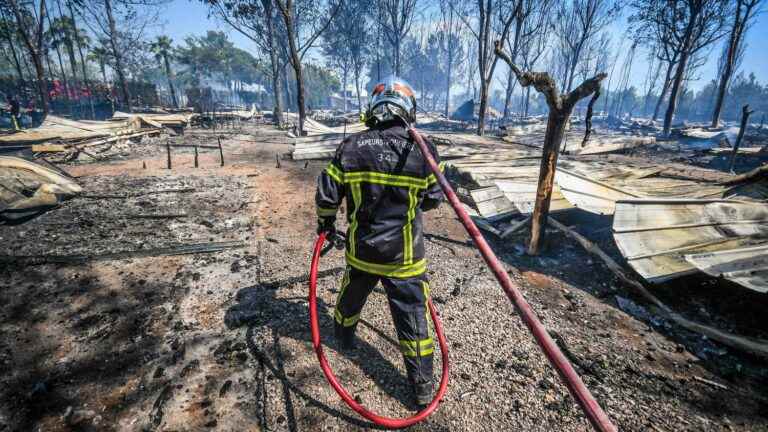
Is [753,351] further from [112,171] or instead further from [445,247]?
[112,171]

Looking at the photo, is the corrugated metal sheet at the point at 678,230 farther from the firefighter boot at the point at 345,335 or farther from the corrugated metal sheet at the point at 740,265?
the firefighter boot at the point at 345,335

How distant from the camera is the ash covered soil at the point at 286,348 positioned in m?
2.38

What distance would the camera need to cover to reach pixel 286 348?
119 inches

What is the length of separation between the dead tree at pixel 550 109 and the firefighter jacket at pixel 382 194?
2804 mm

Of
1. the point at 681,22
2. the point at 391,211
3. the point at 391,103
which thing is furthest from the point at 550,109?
the point at 681,22

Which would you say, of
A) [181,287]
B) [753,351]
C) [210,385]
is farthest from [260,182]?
[753,351]

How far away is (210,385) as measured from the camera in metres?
2.58

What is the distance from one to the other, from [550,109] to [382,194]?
11.2ft

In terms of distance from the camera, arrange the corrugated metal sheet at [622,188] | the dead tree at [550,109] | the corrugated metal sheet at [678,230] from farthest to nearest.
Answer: the corrugated metal sheet at [622,188], the dead tree at [550,109], the corrugated metal sheet at [678,230]

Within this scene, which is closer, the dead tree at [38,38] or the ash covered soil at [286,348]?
the ash covered soil at [286,348]

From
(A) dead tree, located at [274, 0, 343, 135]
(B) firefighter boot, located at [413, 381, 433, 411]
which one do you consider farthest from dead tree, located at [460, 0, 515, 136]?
(B) firefighter boot, located at [413, 381, 433, 411]

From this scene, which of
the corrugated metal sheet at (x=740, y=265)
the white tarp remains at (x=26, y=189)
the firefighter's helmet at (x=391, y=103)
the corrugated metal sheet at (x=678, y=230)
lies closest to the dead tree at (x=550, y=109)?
the corrugated metal sheet at (x=678, y=230)

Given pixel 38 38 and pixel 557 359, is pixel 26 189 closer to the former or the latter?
pixel 557 359

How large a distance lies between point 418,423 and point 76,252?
17.9 feet
